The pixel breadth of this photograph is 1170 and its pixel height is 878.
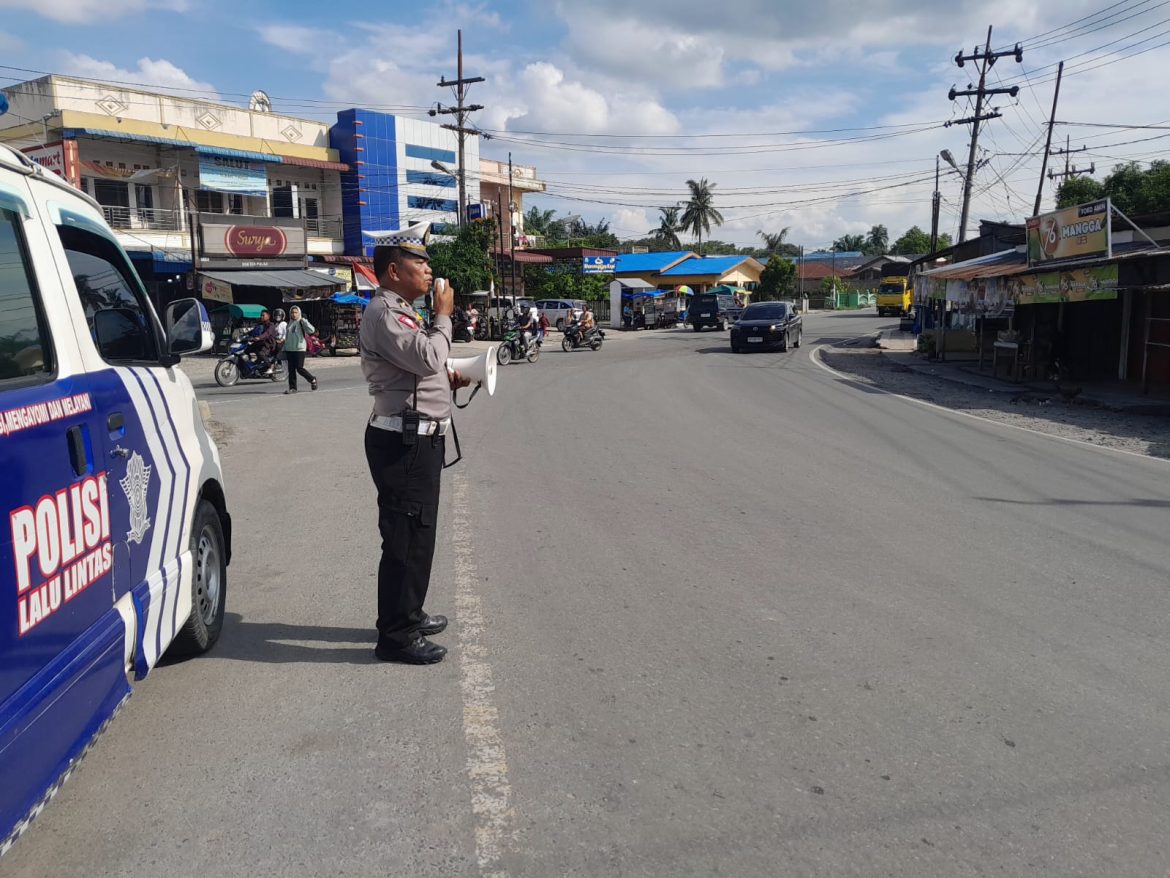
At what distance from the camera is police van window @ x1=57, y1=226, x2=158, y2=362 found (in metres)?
3.34

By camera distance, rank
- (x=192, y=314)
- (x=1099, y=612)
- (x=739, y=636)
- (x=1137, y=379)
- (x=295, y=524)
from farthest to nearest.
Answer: (x=1137, y=379)
(x=295, y=524)
(x=1099, y=612)
(x=739, y=636)
(x=192, y=314)

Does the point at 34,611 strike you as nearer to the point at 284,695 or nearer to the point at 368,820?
the point at 368,820

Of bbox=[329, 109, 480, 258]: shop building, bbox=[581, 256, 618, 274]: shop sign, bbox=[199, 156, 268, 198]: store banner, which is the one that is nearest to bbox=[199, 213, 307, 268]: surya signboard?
bbox=[199, 156, 268, 198]: store banner

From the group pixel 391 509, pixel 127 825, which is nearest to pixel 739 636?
pixel 391 509

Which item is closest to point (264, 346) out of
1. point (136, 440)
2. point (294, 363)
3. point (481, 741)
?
point (294, 363)

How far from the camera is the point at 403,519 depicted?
4.19 meters

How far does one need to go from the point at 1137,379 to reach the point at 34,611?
20.3 metres

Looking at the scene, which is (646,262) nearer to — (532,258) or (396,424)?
(532,258)

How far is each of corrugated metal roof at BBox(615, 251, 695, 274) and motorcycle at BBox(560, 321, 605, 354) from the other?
3203 centimetres

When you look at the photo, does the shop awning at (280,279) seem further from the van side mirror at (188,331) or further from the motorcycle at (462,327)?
the van side mirror at (188,331)

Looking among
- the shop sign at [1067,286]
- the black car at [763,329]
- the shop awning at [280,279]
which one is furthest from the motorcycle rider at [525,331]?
the shop sign at [1067,286]

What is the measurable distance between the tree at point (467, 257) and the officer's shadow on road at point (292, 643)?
3274 cm

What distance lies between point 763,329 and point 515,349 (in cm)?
897

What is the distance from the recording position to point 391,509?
417cm
